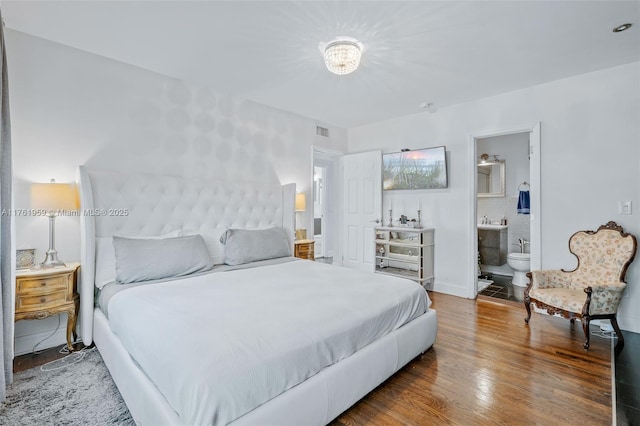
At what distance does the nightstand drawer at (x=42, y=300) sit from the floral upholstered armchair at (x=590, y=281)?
4438 mm

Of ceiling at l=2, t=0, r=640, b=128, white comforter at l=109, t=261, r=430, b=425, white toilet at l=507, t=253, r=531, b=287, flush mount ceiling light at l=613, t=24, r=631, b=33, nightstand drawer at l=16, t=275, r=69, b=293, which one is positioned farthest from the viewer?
white toilet at l=507, t=253, r=531, b=287

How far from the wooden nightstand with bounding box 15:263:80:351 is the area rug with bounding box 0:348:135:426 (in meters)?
0.37

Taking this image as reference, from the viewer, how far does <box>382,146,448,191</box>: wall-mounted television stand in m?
4.45

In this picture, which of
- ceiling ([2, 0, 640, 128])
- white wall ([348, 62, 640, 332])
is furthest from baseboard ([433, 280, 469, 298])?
ceiling ([2, 0, 640, 128])

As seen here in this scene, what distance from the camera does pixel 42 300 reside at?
2410 mm

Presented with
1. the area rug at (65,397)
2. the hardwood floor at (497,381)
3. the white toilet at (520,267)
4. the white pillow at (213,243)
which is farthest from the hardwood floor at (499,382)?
the white pillow at (213,243)

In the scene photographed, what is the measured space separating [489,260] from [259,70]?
4995 mm

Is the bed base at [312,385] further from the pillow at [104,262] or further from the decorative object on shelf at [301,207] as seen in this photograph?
the decorative object on shelf at [301,207]

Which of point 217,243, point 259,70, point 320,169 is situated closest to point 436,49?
point 259,70


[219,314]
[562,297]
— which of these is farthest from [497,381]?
[219,314]

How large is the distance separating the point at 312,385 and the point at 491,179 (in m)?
5.48

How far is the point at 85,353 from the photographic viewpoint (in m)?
2.57

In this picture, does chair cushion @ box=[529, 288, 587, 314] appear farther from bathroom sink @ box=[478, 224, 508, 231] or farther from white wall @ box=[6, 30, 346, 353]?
white wall @ box=[6, 30, 346, 353]

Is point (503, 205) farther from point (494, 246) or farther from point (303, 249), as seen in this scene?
point (303, 249)
